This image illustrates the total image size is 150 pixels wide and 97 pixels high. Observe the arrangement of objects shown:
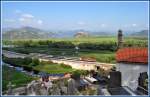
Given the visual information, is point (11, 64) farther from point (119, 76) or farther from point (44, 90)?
point (119, 76)

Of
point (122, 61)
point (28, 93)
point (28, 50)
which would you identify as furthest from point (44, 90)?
point (122, 61)

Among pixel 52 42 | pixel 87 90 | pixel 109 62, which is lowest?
pixel 87 90

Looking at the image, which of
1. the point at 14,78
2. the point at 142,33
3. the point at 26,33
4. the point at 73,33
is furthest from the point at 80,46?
the point at 14,78

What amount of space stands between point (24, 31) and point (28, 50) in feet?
1.01

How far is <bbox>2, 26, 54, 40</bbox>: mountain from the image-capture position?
4.81 meters

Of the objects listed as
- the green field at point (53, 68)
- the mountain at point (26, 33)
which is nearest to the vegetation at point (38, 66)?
the green field at point (53, 68)

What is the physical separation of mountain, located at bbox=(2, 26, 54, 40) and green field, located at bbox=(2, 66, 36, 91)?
0.54 meters

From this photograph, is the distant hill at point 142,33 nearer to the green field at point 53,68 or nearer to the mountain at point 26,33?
the green field at point 53,68

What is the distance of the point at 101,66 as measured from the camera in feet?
16.0

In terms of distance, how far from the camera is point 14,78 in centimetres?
446

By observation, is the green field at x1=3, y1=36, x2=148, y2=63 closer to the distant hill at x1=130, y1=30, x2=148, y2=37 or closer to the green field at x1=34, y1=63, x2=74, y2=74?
the distant hill at x1=130, y1=30, x2=148, y2=37

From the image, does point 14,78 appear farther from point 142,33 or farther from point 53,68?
point 142,33

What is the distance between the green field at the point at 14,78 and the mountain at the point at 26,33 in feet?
1.78

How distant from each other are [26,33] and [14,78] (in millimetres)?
843
